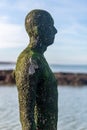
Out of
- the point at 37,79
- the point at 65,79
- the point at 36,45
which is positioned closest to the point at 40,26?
the point at 36,45

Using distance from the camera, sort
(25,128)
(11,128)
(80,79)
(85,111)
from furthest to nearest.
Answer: (80,79) < (85,111) < (11,128) < (25,128)

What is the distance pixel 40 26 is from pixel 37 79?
0.65 m

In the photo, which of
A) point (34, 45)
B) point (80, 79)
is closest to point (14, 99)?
point (80, 79)

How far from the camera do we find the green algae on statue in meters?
6.11

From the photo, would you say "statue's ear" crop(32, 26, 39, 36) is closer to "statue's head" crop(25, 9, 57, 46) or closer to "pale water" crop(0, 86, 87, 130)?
"statue's head" crop(25, 9, 57, 46)

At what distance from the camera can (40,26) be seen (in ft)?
20.8

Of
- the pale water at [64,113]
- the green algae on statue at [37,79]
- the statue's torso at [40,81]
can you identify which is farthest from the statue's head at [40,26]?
the pale water at [64,113]

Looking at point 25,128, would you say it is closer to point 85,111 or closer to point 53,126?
point 53,126

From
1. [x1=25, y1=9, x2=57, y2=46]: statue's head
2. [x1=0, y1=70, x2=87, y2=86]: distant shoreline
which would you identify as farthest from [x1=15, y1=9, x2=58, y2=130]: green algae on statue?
[x1=0, y1=70, x2=87, y2=86]: distant shoreline

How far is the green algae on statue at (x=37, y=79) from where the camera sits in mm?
6113

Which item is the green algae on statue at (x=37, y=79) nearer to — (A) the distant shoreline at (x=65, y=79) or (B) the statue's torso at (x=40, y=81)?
(B) the statue's torso at (x=40, y=81)

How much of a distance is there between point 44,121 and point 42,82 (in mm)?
466

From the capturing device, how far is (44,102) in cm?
629

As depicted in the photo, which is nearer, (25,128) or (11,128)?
(25,128)
